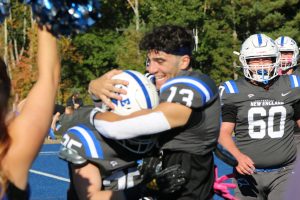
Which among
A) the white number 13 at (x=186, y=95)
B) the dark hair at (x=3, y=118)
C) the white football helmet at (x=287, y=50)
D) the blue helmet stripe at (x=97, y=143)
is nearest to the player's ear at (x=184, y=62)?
the white number 13 at (x=186, y=95)

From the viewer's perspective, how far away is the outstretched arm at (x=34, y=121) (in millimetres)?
2422

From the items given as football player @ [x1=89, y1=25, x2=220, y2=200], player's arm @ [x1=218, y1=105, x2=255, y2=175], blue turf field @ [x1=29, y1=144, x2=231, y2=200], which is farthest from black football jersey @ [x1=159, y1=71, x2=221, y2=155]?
blue turf field @ [x1=29, y1=144, x2=231, y2=200]

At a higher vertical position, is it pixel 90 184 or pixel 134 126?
pixel 134 126

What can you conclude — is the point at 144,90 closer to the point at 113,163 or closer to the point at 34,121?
the point at 113,163

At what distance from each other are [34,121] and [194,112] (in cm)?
136

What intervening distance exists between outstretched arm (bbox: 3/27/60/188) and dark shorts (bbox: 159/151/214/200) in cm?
127

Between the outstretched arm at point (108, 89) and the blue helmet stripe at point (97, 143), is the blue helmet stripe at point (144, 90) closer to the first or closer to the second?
the outstretched arm at point (108, 89)

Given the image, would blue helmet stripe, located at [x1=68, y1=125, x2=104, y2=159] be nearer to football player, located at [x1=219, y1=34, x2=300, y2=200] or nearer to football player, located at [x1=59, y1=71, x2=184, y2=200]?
football player, located at [x1=59, y1=71, x2=184, y2=200]

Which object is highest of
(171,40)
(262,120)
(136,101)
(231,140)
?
(171,40)

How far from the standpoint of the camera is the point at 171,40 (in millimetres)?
3840

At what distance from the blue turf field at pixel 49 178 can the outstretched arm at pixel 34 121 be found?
7.28 meters

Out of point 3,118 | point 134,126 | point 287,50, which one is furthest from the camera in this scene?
point 287,50

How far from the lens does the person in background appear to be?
241 cm

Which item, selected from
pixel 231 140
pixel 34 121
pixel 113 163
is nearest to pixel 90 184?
pixel 113 163
